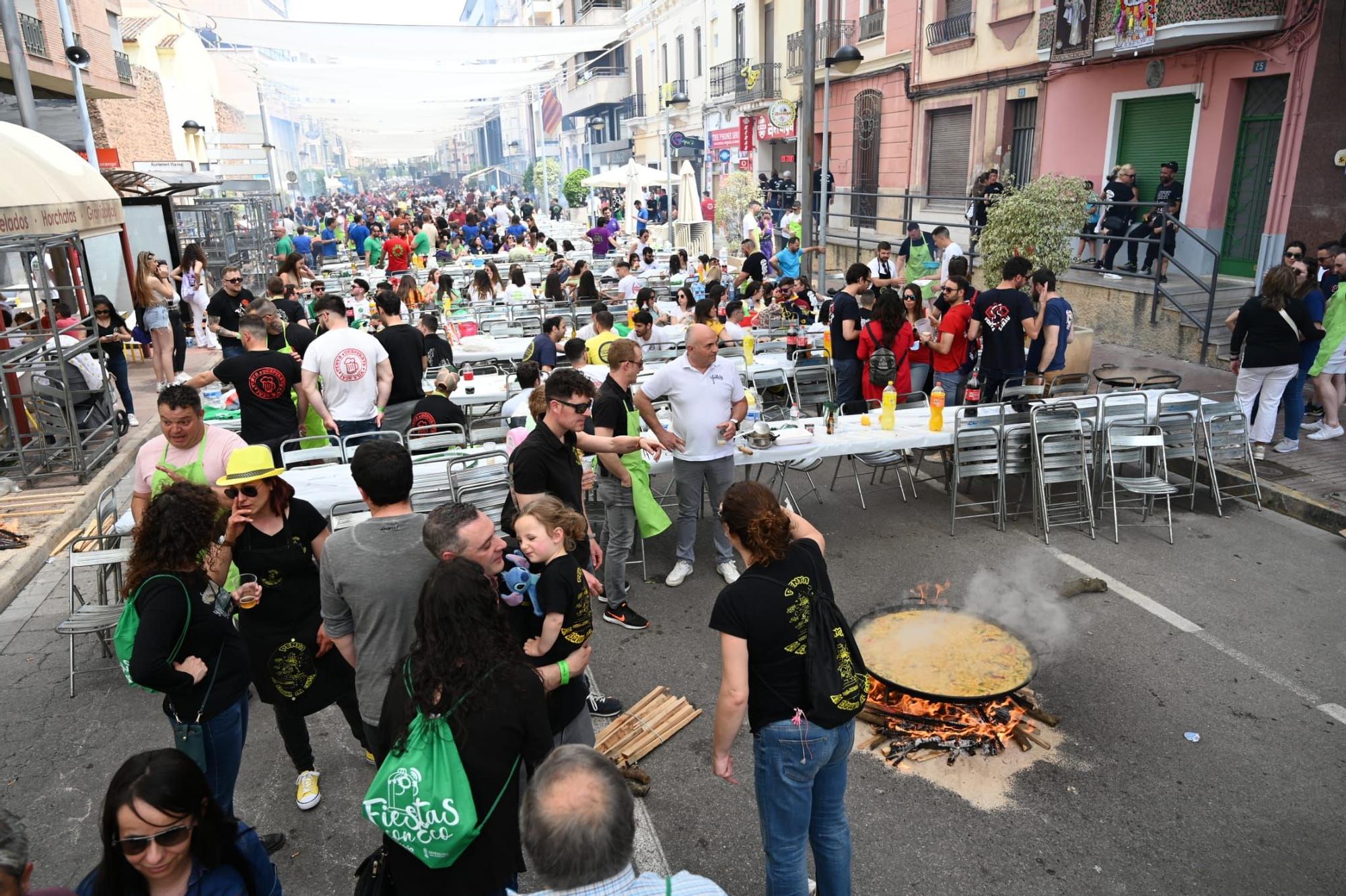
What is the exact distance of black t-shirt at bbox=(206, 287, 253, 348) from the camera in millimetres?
11008

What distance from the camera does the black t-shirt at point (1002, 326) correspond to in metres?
8.17

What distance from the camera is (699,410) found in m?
5.87

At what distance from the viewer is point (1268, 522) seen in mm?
7234

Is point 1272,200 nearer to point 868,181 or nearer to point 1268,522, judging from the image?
point 1268,522

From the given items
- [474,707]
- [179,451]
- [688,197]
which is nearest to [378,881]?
[474,707]

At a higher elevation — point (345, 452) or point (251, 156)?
point (251, 156)

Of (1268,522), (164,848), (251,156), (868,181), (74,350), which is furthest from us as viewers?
(251,156)

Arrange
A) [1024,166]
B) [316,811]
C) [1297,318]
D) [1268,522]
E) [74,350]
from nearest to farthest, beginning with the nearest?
[316,811] → [1268,522] → [1297,318] → [74,350] → [1024,166]

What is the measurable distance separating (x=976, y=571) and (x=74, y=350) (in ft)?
27.7

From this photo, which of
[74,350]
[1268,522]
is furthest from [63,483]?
[1268,522]

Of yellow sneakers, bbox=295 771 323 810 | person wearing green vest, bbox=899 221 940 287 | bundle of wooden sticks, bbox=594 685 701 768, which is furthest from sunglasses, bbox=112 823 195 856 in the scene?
person wearing green vest, bbox=899 221 940 287

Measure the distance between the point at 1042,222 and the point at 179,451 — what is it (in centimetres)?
950

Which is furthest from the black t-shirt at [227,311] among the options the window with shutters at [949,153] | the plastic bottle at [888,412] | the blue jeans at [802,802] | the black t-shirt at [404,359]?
the window with shutters at [949,153]

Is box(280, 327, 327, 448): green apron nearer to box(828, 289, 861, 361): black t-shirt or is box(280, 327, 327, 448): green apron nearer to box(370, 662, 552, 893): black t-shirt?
box(828, 289, 861, 361): black t-shirt
